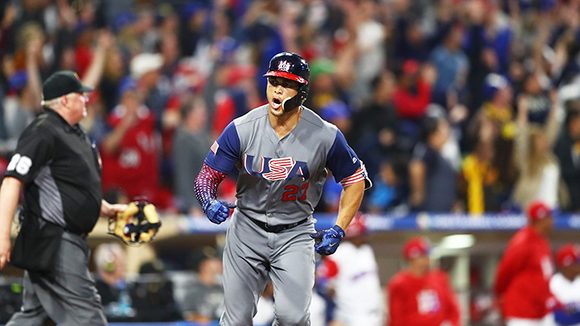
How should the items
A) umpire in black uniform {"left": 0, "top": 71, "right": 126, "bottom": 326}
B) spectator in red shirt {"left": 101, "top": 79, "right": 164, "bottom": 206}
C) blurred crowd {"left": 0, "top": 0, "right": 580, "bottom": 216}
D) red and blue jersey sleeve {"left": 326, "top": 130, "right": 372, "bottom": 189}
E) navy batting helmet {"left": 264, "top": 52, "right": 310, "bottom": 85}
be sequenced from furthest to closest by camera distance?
blurred crowd {"left": 0, "top": 0, "right": 580, "bottom": 216}, spectator in red shirt {"left": 101, "top": 79, "right": 164, "bottom": 206}, umpire in black uniform {"left": 0, "top": 71, "right": 126, "bottom": 326}, red and blue jersey sleeve {"left": 326, "top": 130, "right": 372, "bottom": 189}, navy batting helmet {"left": 264, "top": 52, "right": 310, "bottom": 85}

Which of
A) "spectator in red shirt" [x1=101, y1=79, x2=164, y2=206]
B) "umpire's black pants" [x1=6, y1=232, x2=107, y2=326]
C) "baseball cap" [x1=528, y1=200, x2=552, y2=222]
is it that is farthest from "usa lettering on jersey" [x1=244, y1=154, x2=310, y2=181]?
"spectator in red shirt" [x1=101, y1=79, x2=164, y2=206]

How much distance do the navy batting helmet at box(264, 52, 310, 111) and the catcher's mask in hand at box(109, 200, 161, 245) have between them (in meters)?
1.65

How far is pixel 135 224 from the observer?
7.85 meters

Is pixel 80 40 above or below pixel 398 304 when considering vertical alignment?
above

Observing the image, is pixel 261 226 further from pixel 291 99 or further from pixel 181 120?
pixel 181 120

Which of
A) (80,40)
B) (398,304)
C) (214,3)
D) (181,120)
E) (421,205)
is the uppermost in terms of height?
(214,3)

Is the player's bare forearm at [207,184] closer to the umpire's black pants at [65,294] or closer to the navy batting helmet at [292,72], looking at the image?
the navy batting helmet at [292,72]

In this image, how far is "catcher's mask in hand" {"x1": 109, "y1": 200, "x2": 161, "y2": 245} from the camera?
7848 mm

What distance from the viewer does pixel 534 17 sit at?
17.5 m

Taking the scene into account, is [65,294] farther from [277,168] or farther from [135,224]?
[277,168]

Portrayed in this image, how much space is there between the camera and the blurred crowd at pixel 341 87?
488 inches

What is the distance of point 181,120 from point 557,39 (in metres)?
6.86

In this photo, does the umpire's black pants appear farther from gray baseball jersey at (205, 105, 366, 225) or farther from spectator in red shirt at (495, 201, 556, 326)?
spectator in red shirt at (495, 201, 556, 326)

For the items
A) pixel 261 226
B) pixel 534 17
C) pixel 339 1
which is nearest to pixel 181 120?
pixel 339 1
